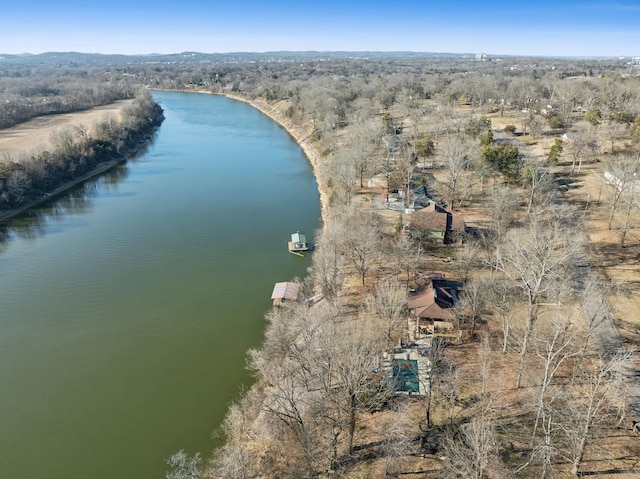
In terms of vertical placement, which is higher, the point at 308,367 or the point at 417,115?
the point at 417,115

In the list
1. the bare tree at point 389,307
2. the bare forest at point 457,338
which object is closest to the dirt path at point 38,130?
the bare forest at point 457,338

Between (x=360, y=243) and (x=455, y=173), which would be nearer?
(x=360, y=243)

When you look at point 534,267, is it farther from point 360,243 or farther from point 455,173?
point 455,173

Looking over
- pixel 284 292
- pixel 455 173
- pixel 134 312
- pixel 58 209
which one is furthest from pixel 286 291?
pixel 58 209

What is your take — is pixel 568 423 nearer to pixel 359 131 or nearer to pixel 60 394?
pixel 60 394

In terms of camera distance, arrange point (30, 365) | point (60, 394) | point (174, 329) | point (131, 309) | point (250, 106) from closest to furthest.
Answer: point (60, 394) → point (30, 365) → point (174, 329) → point (131, 309) → point (250, 106)

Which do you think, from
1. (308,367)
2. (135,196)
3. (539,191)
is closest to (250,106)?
(135,196)
